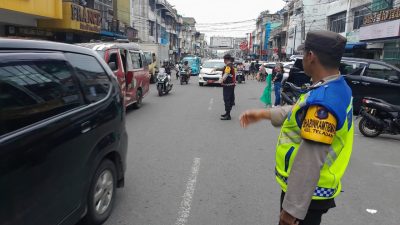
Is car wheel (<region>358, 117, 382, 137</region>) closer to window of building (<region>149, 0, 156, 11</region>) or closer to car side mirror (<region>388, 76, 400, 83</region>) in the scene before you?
car side mirror (<region>388, 76, 400, 83</region>)

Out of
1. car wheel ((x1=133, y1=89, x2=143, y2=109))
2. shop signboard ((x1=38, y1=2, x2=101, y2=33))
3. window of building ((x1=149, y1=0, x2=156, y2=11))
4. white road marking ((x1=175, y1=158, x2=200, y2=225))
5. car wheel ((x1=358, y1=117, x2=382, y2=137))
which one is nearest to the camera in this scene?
white road marking ((x1=175, y1=158, x2=200, y2=225))

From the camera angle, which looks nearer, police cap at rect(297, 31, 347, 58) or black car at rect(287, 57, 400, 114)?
police cap at rect(297, 31, 347, 58)

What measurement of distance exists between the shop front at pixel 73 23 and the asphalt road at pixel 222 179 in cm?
1125

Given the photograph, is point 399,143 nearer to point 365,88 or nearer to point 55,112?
point 365,88

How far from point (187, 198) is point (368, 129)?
574 cm

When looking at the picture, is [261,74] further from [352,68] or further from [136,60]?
[136,60]

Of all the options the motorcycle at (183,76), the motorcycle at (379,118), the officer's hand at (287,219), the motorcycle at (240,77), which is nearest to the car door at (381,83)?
the motorcycle at (379,118)

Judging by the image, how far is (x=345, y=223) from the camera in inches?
152

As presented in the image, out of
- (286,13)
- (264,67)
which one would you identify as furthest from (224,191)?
(286,13)

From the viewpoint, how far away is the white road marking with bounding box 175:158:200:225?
12.7 ft

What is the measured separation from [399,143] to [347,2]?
24.9 meters

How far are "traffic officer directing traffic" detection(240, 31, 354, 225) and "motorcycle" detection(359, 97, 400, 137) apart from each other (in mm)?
6825

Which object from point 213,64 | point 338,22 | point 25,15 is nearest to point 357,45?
point 338,22

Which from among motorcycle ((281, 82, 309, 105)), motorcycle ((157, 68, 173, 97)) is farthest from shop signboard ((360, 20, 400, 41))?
motorcycle ((157, 68, 173, 97))
